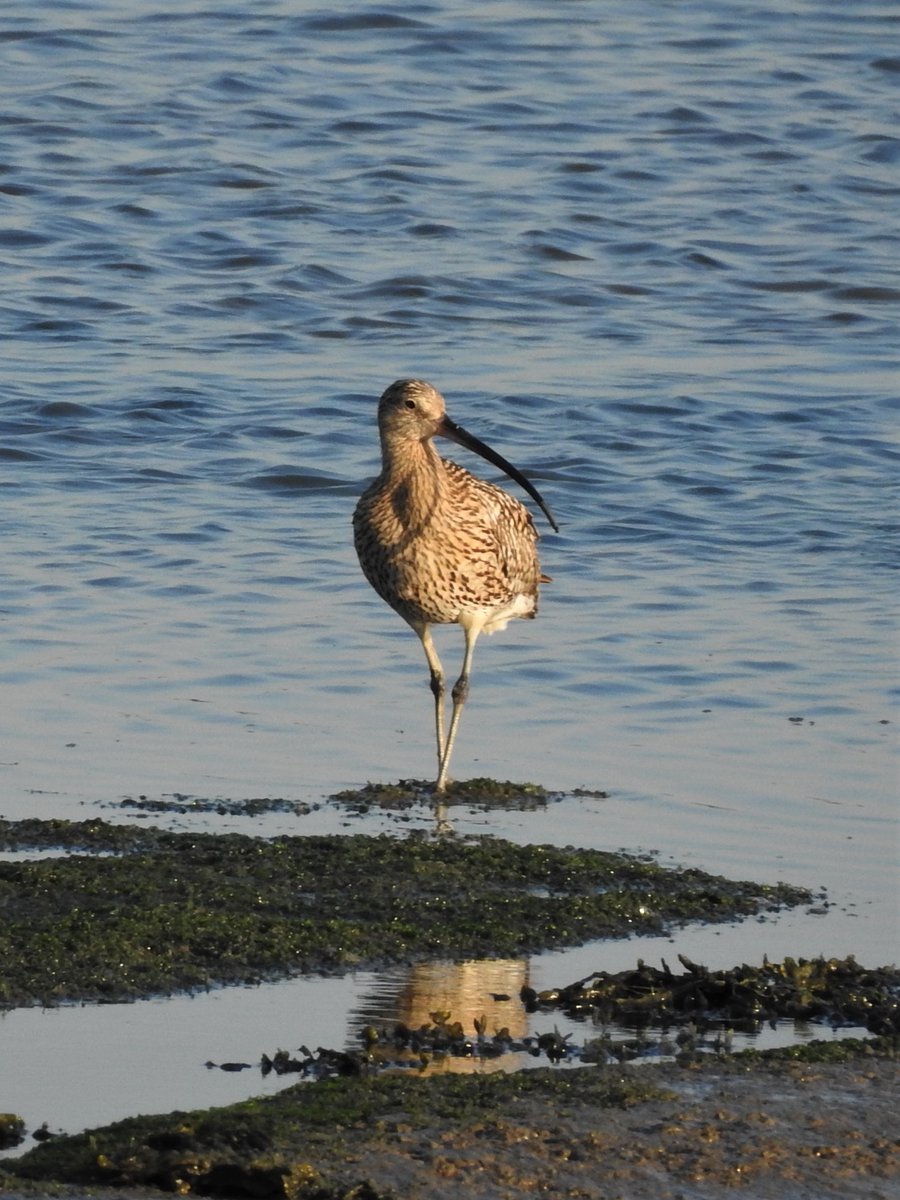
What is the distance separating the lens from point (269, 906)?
618cm

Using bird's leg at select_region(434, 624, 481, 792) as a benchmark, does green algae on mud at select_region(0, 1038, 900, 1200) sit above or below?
above

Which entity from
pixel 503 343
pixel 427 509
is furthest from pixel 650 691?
pixel 503 343

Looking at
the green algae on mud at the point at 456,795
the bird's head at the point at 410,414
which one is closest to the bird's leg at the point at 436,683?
the green algae on mud at the point at 456,795

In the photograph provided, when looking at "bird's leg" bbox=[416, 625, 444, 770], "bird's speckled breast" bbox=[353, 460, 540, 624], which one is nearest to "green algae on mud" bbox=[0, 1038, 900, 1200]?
"bird's leg" bbox=[416, 625, 444, 770]

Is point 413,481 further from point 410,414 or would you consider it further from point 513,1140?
point 513,1140

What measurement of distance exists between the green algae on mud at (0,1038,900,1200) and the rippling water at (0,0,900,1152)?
1288 mm

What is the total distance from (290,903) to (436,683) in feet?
8.28

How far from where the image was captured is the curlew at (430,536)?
8.74 m

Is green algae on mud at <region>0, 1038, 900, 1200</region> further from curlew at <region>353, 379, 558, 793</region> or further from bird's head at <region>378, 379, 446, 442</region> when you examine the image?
bird's head at <region>378, 379, 446, 442</region>

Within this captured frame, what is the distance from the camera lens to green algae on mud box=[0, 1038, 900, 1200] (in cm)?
438

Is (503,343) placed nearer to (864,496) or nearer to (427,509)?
(864,496)

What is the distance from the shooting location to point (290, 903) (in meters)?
6.21

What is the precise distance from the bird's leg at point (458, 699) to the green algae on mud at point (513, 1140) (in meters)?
3.03

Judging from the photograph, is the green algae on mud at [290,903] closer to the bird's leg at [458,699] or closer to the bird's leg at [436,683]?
the bird's leg at [458,699]
